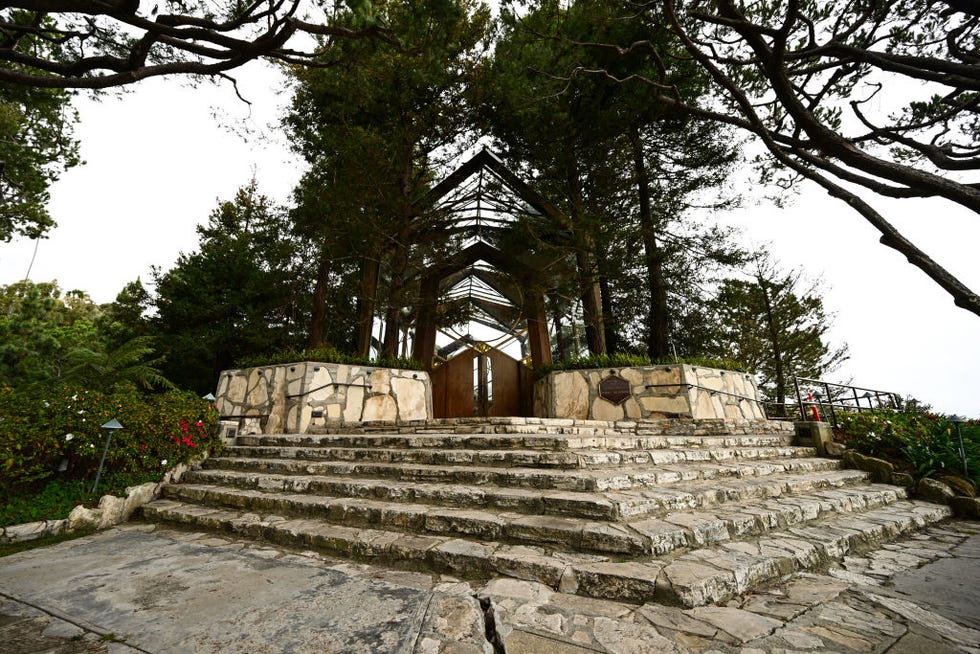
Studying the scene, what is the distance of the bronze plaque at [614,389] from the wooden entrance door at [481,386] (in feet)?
9.80

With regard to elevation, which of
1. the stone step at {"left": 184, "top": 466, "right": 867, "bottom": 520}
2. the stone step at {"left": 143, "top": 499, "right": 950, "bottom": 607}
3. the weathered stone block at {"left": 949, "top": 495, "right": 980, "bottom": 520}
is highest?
the stone step at {"left": 184, "top": 466, "right": 867, "bottom": 520}

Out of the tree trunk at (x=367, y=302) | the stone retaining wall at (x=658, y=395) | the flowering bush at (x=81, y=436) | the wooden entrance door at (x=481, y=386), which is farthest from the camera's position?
the wooden entrance door at (x=481, y=386)

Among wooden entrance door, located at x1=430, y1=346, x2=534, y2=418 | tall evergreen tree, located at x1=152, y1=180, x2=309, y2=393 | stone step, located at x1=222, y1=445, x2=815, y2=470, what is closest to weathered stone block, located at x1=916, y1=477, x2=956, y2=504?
stone step, located at x1=222, y1=445, x2=815, y2=470

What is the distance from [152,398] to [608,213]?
9787 millimetres

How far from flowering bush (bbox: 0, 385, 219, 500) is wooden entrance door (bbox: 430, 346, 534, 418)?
6369 mm

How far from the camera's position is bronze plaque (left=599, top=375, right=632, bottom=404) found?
8.48 meters

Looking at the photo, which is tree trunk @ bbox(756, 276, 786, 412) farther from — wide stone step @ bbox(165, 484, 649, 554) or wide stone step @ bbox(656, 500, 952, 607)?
wide stone step @ bbox(165, 484, 649, 554)

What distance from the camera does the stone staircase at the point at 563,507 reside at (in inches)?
96.5

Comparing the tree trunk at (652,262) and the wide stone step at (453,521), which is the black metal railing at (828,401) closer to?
the tree trunk at (652,262)

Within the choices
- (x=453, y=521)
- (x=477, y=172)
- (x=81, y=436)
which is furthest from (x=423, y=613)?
(x=477, y=172)

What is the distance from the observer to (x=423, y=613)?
1998mm

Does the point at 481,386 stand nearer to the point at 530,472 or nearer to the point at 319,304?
the point at 319,304

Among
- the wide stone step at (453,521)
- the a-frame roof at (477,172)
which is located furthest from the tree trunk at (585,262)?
the wide stone step at (453,521)

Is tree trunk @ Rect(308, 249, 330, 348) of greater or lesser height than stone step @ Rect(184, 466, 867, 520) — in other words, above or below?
above
